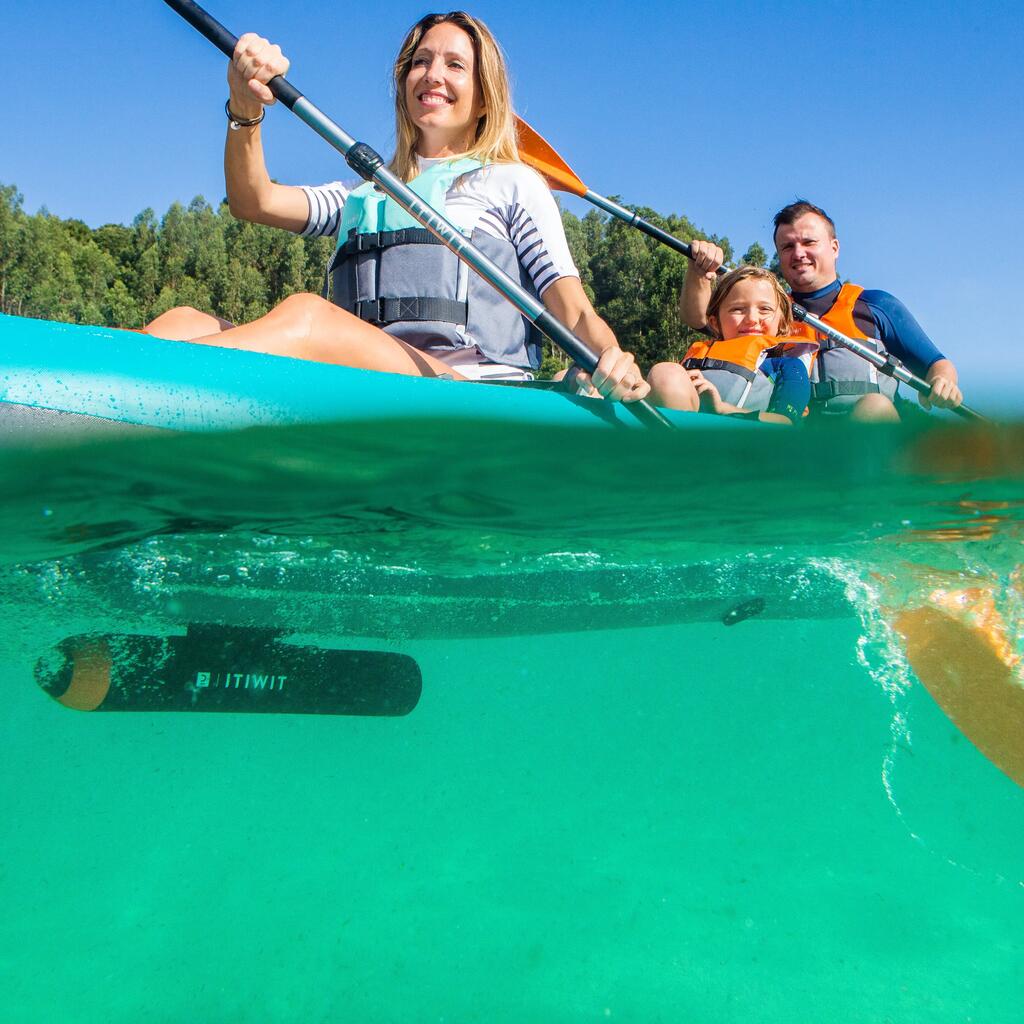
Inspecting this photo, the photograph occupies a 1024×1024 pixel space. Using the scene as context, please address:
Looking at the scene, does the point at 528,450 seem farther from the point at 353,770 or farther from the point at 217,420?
the point at 353,770

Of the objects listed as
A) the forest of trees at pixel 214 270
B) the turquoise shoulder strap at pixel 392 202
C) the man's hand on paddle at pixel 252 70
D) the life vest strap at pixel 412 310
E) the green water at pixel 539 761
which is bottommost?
the green water at pixel 539 761

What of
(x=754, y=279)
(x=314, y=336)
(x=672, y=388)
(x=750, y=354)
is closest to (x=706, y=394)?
(x=672, y=388)

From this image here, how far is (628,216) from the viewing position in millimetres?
4391

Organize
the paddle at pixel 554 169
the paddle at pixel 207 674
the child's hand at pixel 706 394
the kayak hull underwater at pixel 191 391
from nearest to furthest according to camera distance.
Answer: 1. the kayak hull underwater at pixel 191 391
2. the child's hand at pixel 706 394
3. the paddle at pixel 207 674
4. the paddle at pixel 554 169

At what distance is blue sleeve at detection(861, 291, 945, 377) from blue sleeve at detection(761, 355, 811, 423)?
65cm

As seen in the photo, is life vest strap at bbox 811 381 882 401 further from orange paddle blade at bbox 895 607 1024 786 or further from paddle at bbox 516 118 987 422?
orange paddle blade at bbox 895 607 1024 786

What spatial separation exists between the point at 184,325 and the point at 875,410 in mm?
2056

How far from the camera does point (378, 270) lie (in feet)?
8.52

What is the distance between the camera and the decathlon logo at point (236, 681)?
9.95ft

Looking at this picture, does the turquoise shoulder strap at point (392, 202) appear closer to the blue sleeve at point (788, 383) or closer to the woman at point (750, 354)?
the woman at point (750, 354)

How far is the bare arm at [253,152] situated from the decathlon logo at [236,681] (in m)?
1.51

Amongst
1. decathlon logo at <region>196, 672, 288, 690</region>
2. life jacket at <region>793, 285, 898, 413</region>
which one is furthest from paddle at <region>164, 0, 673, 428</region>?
life jacket at <region>793, 285, 898, 413</region>

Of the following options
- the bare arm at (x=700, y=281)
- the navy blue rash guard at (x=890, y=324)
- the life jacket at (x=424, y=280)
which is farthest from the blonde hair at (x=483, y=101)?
the navy blue rash guard at (x=890, y=324)

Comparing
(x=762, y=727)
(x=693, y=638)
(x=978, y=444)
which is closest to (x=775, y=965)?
(x=762, y=727)
